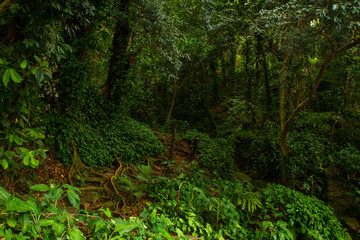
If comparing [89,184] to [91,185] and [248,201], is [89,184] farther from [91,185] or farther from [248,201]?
[248,201]

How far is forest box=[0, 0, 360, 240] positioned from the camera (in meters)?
2.56

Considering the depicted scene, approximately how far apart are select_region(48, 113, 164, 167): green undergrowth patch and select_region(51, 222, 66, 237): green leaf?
2.94m

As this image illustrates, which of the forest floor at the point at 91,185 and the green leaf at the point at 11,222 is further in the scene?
the forest floor at the point at 91,185

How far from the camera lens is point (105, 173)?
4961 millimetres

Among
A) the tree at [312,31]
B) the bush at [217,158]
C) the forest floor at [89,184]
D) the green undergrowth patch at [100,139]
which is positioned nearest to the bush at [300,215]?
the forest floor at [89,184]

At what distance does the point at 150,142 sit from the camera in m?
7.05

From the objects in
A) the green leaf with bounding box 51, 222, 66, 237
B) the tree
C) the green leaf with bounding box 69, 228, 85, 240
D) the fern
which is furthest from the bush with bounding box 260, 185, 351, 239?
the green leaf with bounding box 51, 222, 66, 237

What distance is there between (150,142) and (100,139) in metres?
1.78

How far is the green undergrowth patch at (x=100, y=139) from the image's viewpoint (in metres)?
4.64

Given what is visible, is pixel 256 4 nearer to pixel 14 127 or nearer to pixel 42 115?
pixel 42 115

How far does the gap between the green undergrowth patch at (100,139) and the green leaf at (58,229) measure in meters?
2.94

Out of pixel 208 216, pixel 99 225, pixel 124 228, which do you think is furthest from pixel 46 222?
pixel 208 216

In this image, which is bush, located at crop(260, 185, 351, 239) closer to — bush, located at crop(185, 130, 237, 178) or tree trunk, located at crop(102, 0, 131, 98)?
bush, located at crop(185, 130, 237, 178)

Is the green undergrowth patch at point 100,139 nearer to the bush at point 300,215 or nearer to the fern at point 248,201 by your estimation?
the fern at point 248,201
